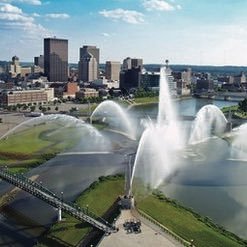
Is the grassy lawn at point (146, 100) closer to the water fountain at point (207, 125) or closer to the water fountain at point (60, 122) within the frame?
the water fountain at point (207, 125)

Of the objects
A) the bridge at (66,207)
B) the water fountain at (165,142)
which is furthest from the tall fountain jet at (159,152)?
the bridge at (66,207)

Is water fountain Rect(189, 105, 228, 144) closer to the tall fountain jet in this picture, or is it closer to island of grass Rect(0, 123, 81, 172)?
the tall fountain jet

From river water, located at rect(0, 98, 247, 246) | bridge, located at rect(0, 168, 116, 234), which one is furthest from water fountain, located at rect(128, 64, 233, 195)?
bridge, located at rect(0, 168, 116, 234)

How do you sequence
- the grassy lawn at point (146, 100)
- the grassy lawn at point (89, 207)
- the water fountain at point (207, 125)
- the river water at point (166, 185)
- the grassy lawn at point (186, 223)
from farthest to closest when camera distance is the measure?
the grassy lawn at point (146, 100) → the water fountain at point (207, 125) → the river water at point (166, 185) → the grassy lawn at point (89, 207) → the grassy lawn at point (186, 223)

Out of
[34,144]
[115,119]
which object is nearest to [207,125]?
[115,119]

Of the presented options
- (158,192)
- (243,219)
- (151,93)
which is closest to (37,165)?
(158,192)

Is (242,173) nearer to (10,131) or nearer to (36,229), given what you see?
(36,229)
